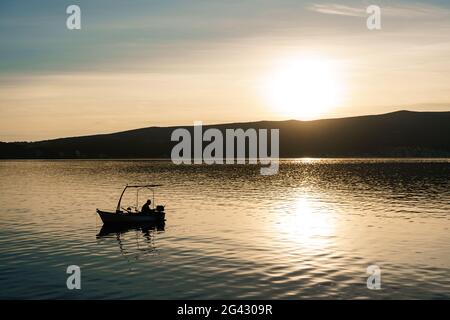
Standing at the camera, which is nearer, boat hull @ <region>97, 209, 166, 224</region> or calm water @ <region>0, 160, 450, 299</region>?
calm water @ <region>0, 160, 450, 299</region>

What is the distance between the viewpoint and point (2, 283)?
32531 mm

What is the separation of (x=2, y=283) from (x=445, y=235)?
4215 cm

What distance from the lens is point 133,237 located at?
5284 cm

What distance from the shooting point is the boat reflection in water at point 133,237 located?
43859mm

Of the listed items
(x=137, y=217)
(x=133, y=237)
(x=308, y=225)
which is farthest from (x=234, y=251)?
(x=137, y=217)

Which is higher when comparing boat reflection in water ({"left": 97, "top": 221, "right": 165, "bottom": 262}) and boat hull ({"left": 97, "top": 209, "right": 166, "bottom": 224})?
boat hull ({"left": 97, "top": 209, "right": 166, "bottom": 224})

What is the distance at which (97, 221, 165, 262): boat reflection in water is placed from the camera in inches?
1727
